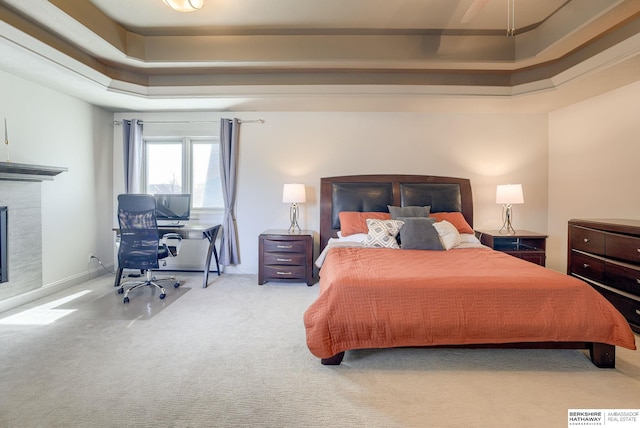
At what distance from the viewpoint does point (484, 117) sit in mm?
4453

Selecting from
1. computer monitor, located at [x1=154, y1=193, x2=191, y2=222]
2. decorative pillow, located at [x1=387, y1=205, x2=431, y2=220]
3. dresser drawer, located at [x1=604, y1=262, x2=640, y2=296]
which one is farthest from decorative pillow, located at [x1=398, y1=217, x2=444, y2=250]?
computer monitor, located at [x1=154, y1=193, x2=191, y2=222]

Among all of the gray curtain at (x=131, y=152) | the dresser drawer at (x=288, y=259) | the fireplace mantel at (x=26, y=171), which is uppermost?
the gray curtain at (x=131, y=152)

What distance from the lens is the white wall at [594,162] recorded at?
3299 mm

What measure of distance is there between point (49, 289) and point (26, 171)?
1.45 meters

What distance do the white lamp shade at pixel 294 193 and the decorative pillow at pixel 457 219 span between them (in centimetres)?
180

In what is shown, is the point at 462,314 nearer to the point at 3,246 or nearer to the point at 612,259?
the point at 612,259

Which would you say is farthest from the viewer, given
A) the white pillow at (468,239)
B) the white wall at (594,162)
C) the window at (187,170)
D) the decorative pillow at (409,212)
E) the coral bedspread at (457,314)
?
the window at (187,170)

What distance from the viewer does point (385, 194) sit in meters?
4.35

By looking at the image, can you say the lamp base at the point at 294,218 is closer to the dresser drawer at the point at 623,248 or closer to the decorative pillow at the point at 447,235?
the decorative pillow at the point at 447,235

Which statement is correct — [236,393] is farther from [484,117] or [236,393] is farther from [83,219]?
[484,117]

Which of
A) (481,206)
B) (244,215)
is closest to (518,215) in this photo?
(481,206)

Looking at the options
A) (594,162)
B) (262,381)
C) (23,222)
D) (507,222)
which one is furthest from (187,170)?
(594,162)

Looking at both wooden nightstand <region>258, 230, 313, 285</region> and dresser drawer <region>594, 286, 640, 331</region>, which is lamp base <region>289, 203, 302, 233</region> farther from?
dresser drawer <region>594, 286, 640, 331</region>

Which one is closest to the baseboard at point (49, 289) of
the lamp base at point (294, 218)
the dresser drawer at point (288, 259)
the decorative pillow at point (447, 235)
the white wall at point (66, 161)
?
the white wall at point (66, 161)
